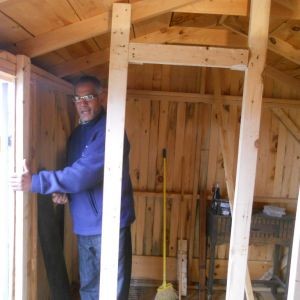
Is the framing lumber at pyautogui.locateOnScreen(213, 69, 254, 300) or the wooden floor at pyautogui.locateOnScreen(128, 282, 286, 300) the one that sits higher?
the framing lumber at pyautogui.locateOnScreen(213, 69, 254, 300)

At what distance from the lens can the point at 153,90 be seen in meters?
2.79

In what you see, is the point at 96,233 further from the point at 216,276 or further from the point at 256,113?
the point at 216,276

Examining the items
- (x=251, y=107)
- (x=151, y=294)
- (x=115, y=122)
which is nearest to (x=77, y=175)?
(x=115, y=122)

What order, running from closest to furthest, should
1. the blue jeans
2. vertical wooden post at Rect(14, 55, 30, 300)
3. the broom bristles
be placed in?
vertical wooden post at Rect(14, 55, 30, 300) → the blue jeans → the broom bristles

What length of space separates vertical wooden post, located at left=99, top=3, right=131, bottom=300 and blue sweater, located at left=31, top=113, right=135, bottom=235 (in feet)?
0.83

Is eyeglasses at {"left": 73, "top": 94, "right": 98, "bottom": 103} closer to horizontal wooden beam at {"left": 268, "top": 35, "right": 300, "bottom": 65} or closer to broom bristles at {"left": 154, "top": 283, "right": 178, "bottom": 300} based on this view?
horizontal wooden beam at {"left": 268, "top": 35, "right": 300, "bottom": 65}

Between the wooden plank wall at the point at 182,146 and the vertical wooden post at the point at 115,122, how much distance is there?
1.48 m

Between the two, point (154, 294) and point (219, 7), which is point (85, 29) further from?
point (154, 294)

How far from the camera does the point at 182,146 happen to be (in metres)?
2.87

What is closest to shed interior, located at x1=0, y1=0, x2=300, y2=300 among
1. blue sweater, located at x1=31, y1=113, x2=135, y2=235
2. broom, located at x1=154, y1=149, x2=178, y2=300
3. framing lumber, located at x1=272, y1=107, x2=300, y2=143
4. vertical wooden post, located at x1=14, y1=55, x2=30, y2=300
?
framing lumber, located at x1=272, y1=107, x2=300, y2=143

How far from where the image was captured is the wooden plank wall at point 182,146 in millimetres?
2809

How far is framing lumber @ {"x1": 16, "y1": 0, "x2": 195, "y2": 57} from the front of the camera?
1.32 meters

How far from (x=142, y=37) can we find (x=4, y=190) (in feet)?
4.31

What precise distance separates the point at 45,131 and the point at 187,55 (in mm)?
A: 1127
